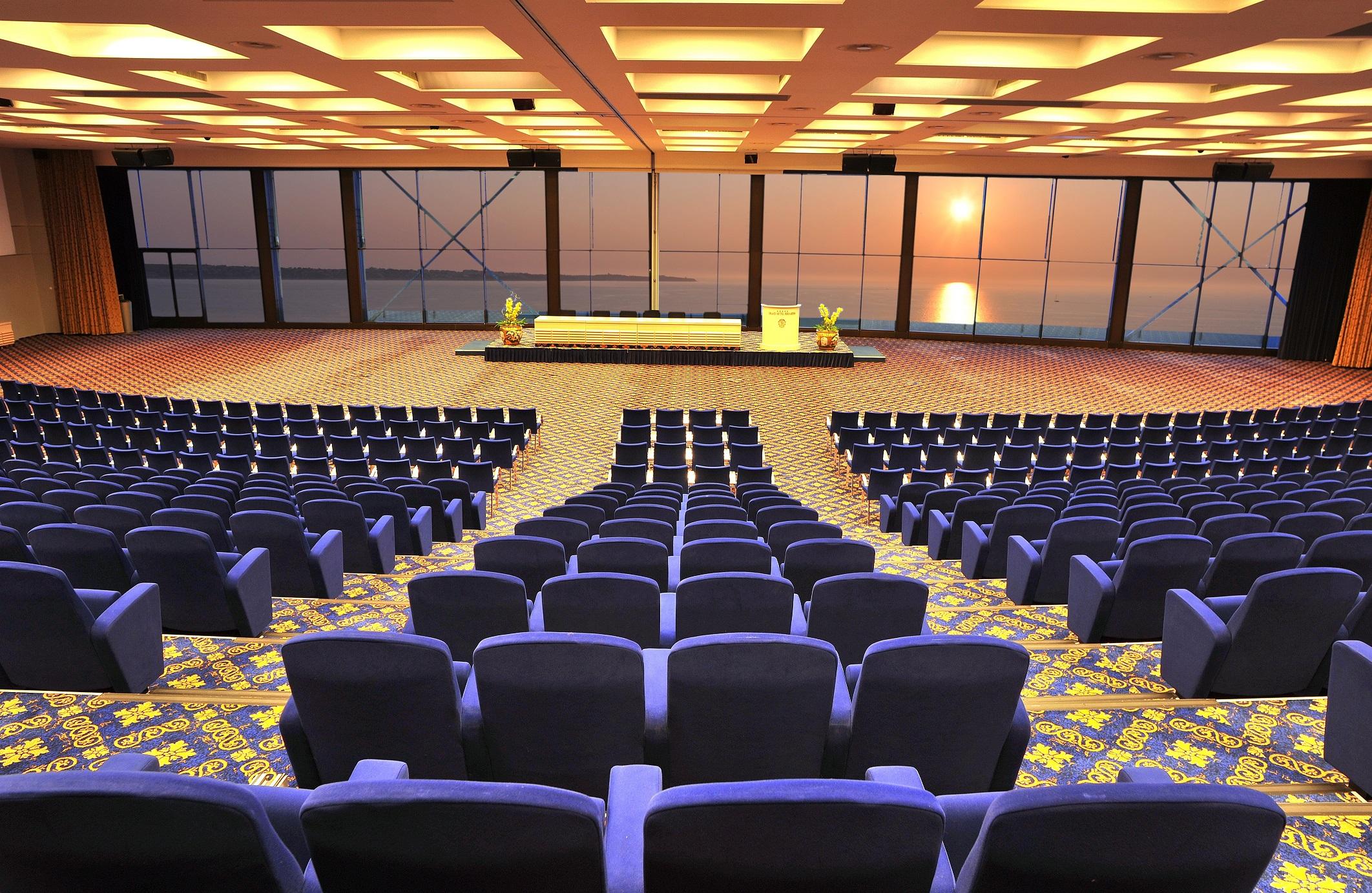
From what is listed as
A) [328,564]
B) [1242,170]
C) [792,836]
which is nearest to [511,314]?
[328,564]

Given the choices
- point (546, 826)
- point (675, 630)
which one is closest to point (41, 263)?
point (675, 630)

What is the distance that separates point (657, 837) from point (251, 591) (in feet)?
A: 12.7

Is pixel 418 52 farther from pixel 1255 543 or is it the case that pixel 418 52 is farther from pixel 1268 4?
pixel 1255 543

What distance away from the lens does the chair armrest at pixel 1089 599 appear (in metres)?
4.73

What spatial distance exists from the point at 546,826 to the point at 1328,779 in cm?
337

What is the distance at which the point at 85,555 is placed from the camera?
182 inches

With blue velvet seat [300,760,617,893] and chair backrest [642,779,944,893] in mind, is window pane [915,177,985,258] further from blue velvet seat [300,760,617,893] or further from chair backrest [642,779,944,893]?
blue velvet seat [300,760,617,893]

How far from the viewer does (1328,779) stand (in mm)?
3357

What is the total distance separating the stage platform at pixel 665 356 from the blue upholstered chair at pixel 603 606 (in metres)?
14.8

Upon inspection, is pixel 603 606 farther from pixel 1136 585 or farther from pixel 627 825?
pixel 1136 585

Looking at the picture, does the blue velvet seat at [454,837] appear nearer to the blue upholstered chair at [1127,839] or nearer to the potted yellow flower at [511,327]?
the blue upholstered chair at [1127,839]

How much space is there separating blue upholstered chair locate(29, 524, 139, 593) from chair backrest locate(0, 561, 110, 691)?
0.82 metres

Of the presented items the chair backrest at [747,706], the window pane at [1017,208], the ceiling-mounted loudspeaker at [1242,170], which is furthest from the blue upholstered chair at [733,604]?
the window pane at [1017,208]

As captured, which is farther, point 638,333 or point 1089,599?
point 638,333
